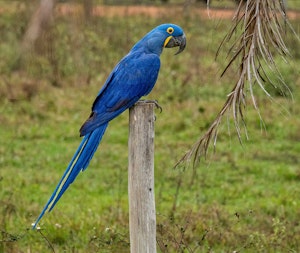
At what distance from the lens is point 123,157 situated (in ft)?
31.0

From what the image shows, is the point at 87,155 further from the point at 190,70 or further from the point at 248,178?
the point at 190,70

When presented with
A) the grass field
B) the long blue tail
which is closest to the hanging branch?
the grass field

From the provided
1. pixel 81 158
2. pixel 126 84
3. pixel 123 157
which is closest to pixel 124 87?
pixel 126 84

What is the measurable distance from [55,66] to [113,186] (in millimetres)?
4992

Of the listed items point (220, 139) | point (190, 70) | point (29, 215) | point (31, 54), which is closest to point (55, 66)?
point (31, 54)

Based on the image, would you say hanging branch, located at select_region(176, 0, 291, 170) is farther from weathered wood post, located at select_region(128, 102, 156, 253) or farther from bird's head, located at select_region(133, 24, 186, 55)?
bird's head, located at select_region(133, 24, 186, 55)

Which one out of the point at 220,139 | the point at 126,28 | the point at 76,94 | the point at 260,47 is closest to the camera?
the point at 260,47

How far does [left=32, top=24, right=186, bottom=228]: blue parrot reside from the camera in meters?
4.71

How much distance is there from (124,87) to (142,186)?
Result: 0.74 metres

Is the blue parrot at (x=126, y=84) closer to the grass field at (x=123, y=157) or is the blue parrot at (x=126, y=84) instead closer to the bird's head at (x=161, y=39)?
the bird's head at (x=161, y=39)

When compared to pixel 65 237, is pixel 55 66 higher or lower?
higher

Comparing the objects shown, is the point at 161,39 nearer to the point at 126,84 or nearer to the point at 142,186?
the point at 126,84

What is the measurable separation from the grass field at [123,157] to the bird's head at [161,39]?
234 mm

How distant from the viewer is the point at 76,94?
12.0 m
